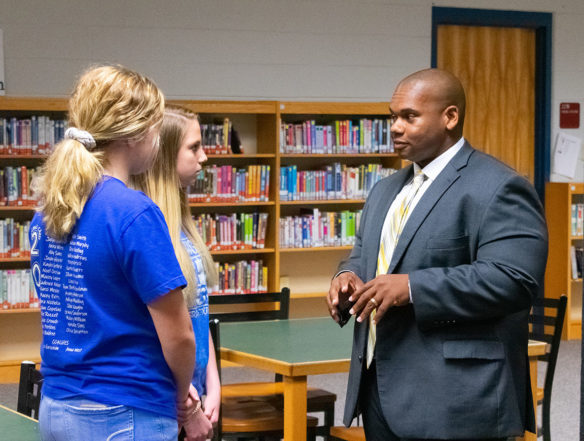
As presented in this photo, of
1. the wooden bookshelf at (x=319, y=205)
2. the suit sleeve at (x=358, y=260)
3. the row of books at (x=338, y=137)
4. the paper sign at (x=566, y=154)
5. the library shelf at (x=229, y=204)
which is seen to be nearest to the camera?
the suit sleeve at (x=358, y=260)

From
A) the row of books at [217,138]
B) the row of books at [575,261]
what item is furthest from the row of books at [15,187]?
the row of books at [575,261]

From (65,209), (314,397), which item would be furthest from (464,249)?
(314,397)

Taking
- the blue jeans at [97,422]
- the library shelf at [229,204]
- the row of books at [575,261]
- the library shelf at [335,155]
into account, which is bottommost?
the row of books at [575,261]

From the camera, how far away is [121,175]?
69.4 inches

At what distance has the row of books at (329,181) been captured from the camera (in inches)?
271

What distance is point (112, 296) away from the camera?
1658mm

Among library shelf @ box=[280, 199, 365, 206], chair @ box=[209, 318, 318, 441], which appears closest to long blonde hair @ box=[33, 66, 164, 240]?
chair @ box=[209, 318, 318, 441]

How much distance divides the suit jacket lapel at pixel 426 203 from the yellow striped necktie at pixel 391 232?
0.06m

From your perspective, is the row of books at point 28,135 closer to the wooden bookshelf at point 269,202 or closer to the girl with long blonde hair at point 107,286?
the wooden bookshelf at point 269,202

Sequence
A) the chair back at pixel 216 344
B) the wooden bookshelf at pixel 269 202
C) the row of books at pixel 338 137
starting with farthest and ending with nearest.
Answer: the row of books at pixel 338 137 < the wooden bookshelf at pixel 269 202 < the chair back at pixel 216 344

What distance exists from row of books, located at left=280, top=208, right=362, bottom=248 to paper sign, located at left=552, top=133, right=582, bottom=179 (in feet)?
6.69

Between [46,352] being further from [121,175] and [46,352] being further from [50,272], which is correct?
[121,175]

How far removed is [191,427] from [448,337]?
2.04 feet

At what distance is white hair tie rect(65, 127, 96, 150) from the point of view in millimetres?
1709
